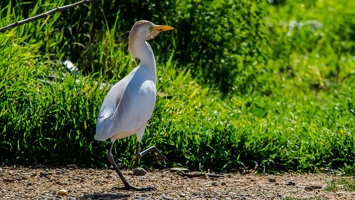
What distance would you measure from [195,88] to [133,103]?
237 cm

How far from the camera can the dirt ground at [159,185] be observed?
568cm

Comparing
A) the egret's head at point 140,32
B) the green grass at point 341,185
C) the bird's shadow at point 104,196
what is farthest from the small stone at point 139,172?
the green grass at point 341,185

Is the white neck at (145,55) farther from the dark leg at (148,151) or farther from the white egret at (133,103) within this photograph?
the dark leg at (148,151)

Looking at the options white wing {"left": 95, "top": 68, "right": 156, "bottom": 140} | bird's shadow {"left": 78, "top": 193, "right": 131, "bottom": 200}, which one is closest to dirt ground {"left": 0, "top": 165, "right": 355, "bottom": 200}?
bird's shadow {"left": 78, "top": 193, "right": 131, "bottom": 200}

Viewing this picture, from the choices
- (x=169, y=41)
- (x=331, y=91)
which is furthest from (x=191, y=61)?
(x=331, y=91)

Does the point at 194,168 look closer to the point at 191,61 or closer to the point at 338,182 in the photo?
the point at 338,182

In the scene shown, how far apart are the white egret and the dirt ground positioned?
20cm

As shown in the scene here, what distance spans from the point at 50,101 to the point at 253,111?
217 cm

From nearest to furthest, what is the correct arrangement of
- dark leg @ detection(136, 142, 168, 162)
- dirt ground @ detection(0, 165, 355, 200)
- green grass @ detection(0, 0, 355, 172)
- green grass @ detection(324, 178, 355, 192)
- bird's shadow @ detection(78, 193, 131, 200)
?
bird's shadow @ detection(78, 193, 131, 200) → dirt ground @ detection(0, 165, 355, 200) → green grass @ detection(324, 178, 355, 192) → dark leg @ detection(136, 142, 168, 162) → green grass @ detection(0, 0, 355, 172)

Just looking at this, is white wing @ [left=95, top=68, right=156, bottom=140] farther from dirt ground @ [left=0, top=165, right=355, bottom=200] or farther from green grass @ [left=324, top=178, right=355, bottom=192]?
green grass @ [left=324, top=178, right=355, bottom=192]

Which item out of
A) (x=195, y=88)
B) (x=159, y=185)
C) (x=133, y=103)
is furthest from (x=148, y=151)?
(x=195, y=88)

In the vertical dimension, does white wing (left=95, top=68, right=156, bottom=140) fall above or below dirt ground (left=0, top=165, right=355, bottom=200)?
above

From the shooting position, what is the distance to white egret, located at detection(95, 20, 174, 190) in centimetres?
569

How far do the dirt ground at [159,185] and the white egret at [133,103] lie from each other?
0.20 m
